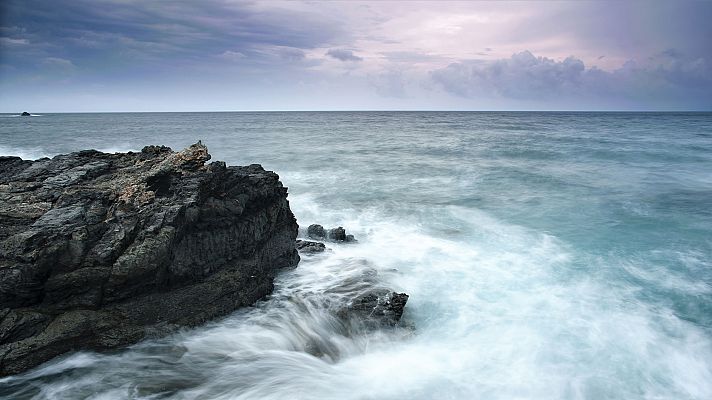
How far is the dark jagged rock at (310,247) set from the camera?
39.9 feet

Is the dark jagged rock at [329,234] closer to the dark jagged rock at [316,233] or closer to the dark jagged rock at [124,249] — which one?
the dark jagged rock at [316,233]

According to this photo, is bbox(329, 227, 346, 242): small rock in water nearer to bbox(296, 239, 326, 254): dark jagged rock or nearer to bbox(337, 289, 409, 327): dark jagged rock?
bbox(296, 239, 326, 254): dark jagged rock

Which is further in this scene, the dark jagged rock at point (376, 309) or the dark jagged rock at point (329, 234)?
the dark jagged rock at point (329, 234)

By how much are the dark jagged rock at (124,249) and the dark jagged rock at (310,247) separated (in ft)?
4.05

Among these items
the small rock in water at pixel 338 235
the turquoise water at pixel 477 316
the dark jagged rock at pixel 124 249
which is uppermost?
the dark jagged rock at pixel 124 249

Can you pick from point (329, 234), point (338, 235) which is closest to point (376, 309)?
point (338, 235)

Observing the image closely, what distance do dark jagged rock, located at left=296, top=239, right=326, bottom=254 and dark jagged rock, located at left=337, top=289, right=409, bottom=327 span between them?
2.94 m

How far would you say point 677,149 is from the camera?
37.4 metres

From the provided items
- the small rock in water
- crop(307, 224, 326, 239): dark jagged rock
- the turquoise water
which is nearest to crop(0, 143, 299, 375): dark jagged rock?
the turquoise water

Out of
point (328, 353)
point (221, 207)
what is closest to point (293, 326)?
point (328, 353)

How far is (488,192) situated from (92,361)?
61.6 feet

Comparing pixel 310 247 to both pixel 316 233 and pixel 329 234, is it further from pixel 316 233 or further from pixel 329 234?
pixel 329 234

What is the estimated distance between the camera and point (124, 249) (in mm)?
7539

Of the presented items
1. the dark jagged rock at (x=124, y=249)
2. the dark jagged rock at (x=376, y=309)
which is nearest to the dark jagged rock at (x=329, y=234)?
the dark jagged rock at (x=124, y=249)
